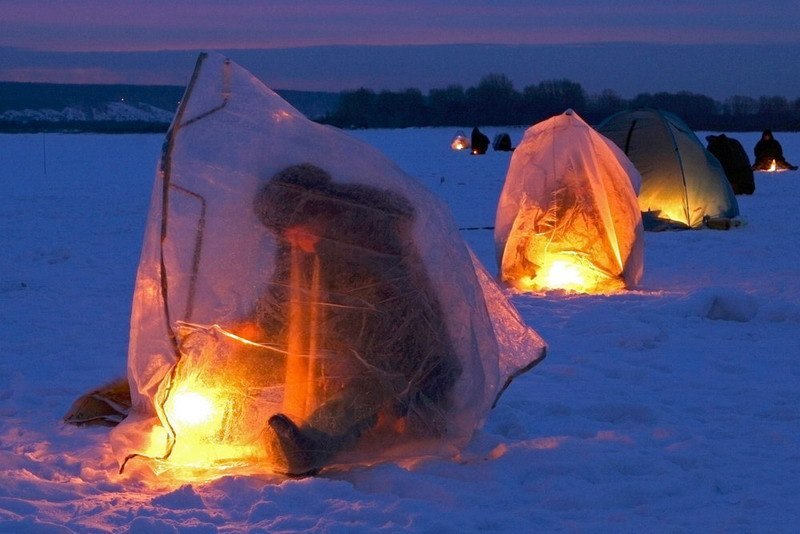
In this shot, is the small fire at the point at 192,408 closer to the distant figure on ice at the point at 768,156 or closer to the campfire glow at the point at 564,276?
the campfire glow at the point at 564,276

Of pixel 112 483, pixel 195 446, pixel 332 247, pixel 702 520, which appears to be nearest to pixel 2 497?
pixel 112 483

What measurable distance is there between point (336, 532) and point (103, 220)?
11.4 m

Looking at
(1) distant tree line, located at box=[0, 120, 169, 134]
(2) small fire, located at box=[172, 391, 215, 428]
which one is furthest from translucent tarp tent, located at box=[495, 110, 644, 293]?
(1) distant tree line, located at box=[0, 120, 169, 134]

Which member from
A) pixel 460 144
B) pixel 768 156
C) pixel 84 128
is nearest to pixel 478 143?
pixel 460 144

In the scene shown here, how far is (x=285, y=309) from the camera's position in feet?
13.0

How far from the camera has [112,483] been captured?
12.8 ft

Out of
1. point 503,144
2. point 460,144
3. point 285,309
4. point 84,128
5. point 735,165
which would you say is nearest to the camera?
point 285,309

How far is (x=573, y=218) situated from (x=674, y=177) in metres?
5.07

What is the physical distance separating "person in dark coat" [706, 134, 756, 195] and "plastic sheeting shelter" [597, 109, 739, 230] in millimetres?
3519

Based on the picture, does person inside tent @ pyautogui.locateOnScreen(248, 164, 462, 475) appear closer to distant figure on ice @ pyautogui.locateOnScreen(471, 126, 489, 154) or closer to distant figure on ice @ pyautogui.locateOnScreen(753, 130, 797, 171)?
distant figure on ice @ pyautogui.locateOnScreen(753, 130, 797, 171)

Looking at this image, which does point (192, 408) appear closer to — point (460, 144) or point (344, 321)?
point (344, 321)

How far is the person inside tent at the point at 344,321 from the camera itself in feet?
13.0

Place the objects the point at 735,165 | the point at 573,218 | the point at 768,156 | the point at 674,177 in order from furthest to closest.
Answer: the point at 768,156 < the point at 735,165 < the point at 674,177 < the point at 573,218

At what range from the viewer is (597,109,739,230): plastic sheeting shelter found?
43.2 feet
